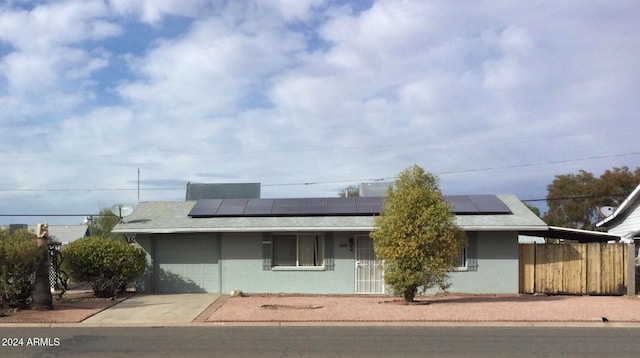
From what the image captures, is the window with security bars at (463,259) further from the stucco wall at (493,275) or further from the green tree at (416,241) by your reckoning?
the green tree at (416,241)

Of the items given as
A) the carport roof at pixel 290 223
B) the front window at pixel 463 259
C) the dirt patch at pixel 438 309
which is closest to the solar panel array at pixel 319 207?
the carport roof at pixel 290 223

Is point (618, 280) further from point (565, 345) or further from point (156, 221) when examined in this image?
point (156, 221)

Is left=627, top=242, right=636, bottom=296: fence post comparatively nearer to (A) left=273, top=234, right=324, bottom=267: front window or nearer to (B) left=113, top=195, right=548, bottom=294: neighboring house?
(B) left=113, top=195, right=548, bottom=294: neighboring house

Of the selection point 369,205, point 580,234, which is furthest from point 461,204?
point 580,234

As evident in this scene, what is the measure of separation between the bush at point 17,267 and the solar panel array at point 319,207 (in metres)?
6.05

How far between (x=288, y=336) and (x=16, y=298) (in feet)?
25.9

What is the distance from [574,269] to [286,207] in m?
9.50

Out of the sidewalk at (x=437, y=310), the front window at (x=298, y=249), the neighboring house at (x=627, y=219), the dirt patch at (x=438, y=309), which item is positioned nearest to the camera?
the sidewalk at (x=437, y=310)

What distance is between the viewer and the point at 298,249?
65.1 feet

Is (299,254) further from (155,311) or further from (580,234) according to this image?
(580,234)

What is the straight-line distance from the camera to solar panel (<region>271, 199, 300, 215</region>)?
67.2ft

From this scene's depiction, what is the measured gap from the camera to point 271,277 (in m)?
19.6

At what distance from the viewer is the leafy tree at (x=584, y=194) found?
48.3 metres

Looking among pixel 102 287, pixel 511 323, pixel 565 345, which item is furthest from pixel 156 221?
pixel 565 345
